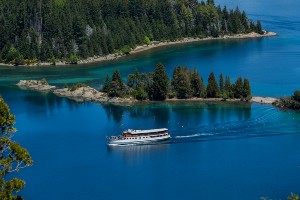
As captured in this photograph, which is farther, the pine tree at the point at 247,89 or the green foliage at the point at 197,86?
the green foliage at the point at 197,86

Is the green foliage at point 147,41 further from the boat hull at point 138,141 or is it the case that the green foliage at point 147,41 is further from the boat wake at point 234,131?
the boat hull at point 138,141

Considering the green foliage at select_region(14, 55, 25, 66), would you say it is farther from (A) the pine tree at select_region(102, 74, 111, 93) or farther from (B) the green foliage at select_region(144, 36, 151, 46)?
(A) the pine tree at select_region(102, 74, 111, 93)

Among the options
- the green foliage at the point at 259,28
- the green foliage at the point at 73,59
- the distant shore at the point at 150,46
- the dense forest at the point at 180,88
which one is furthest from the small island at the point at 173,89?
the green foliage at the point at 259,28

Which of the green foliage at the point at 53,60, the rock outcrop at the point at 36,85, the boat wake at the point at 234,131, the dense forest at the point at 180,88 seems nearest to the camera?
the boat wake at the point at 234,131

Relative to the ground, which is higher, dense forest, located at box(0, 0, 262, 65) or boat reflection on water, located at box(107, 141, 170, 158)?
dense forest, located at box(0, 0, 262, 65)

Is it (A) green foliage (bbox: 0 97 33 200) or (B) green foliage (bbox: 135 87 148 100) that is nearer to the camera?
(A) green foliage (bbox: 0 97 33 200)

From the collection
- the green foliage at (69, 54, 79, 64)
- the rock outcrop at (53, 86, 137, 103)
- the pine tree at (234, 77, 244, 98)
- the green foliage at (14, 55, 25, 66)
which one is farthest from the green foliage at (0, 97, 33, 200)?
the green foliage at (14, 55, 25, 66)

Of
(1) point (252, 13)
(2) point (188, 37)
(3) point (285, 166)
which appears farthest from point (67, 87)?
(1) point (252, 13)

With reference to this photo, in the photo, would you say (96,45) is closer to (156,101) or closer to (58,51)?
(58,51)
